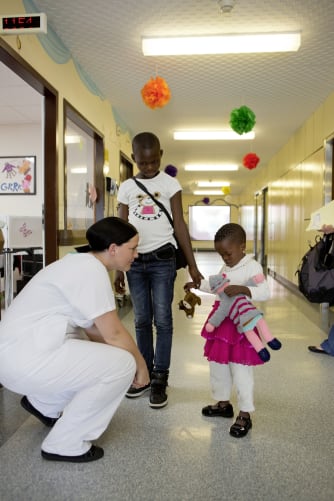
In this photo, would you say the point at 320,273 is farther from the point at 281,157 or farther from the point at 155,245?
the point at 281,157

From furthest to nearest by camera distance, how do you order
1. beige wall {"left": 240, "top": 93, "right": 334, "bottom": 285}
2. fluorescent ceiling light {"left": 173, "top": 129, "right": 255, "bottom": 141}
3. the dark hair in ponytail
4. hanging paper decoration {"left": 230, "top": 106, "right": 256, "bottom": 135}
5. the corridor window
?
the corridor window → fluorescent ceiling light {"left": 173, "top": 129, "right": 255, "bottom": 141} → beige wall {"left": 240, "top": 93, "right": 334, "bottom": 285} → hanging paper decoration {"left": 230, "top": 106, "right": 256, "bottom": 135} → the dark hair in ponytail

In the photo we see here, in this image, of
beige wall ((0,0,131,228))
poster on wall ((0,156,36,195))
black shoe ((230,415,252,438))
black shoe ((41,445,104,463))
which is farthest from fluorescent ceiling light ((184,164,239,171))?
black shoe ((41,445,104,463))

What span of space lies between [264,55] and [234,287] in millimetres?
2959

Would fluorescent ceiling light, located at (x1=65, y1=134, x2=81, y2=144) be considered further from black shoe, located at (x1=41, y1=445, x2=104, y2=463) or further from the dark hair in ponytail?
black shoe, located at (x1=41, y1=445, x2=104, y2=463)

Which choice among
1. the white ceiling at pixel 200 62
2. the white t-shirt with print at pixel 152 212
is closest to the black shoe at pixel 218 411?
the white t-shirt with print at pixel 152 212

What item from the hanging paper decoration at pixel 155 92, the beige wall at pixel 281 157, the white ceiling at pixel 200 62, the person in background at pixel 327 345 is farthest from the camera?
the hanging paper decoration at pixel 155 92

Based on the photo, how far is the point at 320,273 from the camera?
3.04 metres

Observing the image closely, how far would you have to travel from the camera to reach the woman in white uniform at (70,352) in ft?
5.09

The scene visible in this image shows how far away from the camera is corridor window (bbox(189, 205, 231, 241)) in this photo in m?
19.2

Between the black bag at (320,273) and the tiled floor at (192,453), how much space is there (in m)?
0.63

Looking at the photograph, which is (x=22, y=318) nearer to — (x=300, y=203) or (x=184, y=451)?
(x=184, y=451)

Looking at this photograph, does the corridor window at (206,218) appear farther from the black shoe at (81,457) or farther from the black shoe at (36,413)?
the black shoe at (81,457)

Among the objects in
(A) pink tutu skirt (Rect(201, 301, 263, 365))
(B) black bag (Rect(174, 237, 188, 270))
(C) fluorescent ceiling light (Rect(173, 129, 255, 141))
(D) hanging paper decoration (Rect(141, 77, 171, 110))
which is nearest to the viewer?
(A) pink tutu skirt (Rect(201, 301, 263, 365))

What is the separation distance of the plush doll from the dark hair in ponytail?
452 millimetres
